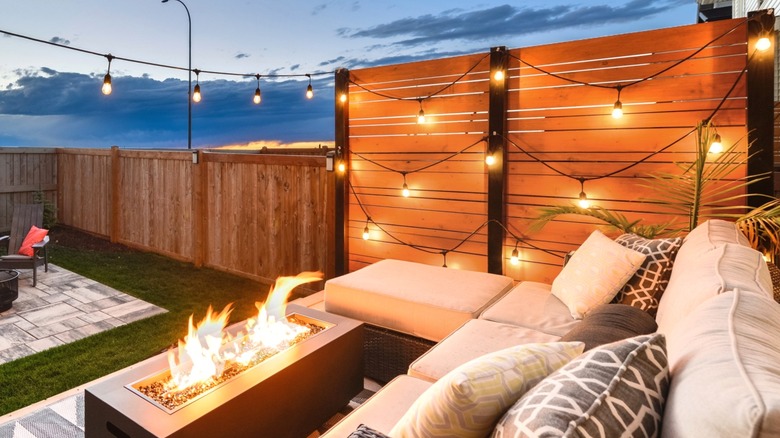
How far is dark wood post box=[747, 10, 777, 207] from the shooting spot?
9.03 ft

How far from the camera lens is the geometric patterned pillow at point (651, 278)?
7.52 ft

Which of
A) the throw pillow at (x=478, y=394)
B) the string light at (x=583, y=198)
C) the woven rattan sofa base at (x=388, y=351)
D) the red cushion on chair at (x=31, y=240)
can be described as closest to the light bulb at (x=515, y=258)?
the string light at (x=583, y=198)

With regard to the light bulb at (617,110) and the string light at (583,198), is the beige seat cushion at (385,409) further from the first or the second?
the light bulb at (617,110)

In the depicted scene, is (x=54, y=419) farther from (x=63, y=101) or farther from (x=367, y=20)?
(x=63, y=101)

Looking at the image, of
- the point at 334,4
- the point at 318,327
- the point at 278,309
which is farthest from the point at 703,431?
the point at 334,4

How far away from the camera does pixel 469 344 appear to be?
7.07 ft

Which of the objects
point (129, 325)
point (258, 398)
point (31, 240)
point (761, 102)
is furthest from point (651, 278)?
point (31, 240)

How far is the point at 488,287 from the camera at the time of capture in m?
2.99

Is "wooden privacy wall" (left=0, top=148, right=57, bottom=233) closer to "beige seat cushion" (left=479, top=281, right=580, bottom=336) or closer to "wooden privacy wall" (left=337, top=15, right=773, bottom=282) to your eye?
"wooden privacy wall" (left=337, top=15, right=773, bottom=282)

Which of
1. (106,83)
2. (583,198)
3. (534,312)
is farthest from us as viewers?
(106,83)

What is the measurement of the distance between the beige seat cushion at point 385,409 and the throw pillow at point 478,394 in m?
0.46

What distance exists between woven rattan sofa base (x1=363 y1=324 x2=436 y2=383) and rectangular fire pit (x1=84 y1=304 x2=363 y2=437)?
0.31m

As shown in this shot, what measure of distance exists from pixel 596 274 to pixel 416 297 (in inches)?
41.3

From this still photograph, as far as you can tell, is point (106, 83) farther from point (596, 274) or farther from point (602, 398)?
point (602, 398)
